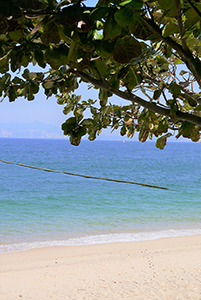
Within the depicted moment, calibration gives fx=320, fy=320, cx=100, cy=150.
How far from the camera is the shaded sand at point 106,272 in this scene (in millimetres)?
5934

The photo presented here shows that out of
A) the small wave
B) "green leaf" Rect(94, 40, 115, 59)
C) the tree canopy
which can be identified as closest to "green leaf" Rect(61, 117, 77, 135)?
the tree canopy

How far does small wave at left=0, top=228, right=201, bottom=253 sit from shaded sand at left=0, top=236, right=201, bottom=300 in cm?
73

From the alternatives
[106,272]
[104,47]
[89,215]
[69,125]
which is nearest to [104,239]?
[106,272]

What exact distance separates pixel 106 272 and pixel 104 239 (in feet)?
13.4

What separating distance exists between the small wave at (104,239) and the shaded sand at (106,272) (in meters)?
0.73

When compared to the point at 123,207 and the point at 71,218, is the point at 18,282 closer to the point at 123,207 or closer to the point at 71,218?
the point at 71,218

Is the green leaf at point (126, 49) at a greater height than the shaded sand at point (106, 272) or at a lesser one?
greater

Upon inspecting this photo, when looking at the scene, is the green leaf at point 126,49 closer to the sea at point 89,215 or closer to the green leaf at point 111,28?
the green leaf at point 111,28

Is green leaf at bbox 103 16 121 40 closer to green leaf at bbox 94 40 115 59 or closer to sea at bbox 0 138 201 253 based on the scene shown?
green leaf at bbox 94 40 115 59

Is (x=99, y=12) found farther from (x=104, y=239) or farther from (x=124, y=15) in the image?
(x=104, y=239)

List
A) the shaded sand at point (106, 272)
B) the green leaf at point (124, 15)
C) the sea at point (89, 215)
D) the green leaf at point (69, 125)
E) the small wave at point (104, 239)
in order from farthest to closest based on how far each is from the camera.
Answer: the sea at point (89, 215), the small wave at point (104, 239), the shaded sand at point (106, 272), the green leaf at point (69, 125), the green leaf at point (124, 15)

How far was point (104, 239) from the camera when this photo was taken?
11375mm

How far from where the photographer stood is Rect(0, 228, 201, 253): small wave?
10.4 metres

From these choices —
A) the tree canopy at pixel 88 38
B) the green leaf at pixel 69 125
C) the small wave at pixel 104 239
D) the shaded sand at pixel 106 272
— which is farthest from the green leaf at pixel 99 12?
the small wave at pixel 104 239
